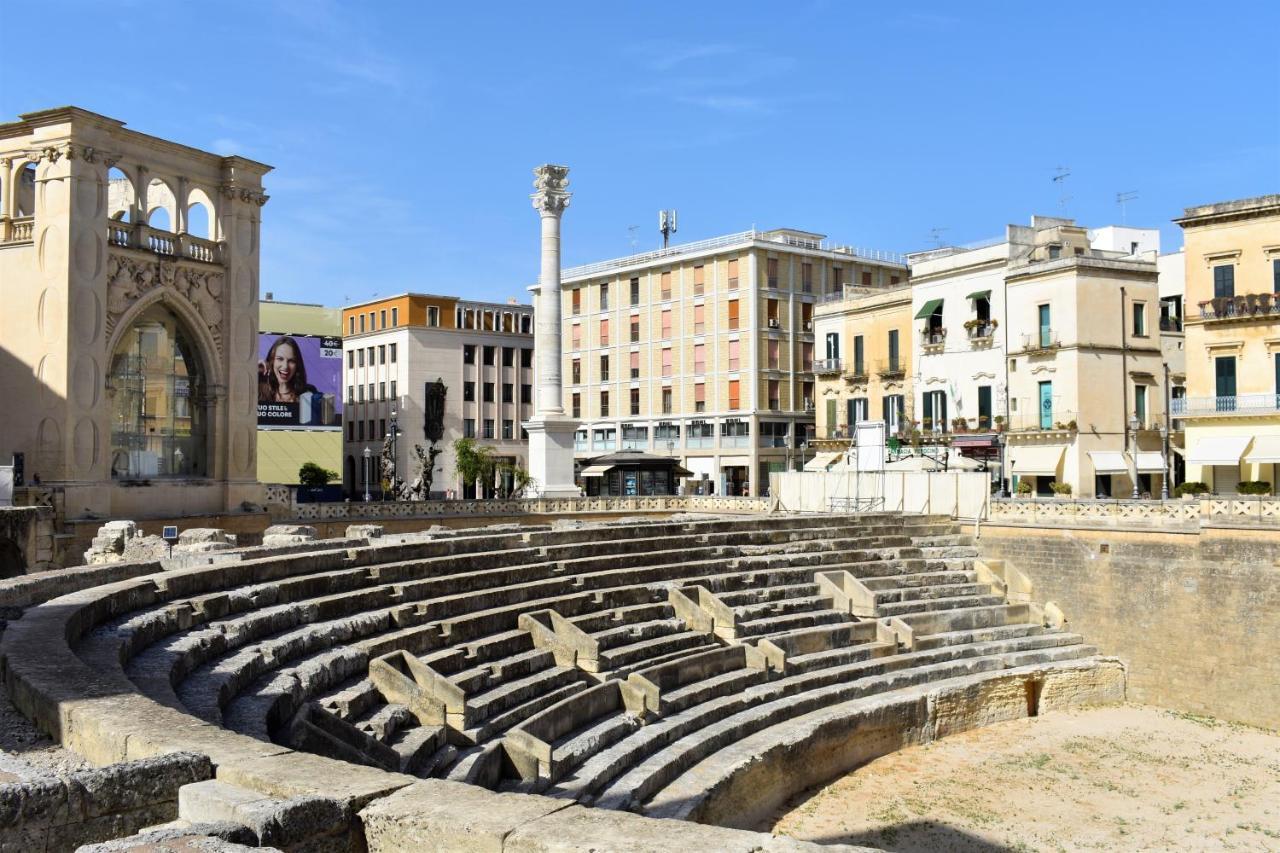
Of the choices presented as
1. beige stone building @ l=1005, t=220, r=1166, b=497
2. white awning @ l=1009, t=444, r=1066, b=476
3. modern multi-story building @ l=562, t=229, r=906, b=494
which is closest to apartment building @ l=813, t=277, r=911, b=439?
modern multi-story building @ l=562, t=229, r=906, b=494

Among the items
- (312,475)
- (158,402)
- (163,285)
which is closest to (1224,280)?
(163,285)

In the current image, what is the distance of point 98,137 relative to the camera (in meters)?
27.2

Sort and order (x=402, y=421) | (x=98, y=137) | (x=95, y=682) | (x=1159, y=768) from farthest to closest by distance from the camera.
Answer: (x=402, y=421) < (x=98, y=137) < (x=1159, y=768) < (x=95, y=682)

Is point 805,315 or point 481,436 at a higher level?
point 805,315

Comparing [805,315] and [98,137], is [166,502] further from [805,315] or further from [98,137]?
[805,315]

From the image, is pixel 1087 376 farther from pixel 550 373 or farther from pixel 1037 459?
pixel 550 373

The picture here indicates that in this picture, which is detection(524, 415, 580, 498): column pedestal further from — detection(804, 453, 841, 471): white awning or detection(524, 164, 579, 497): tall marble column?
detection(804, 453, 841, 471): white awning

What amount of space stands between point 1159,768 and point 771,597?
26.8 ft

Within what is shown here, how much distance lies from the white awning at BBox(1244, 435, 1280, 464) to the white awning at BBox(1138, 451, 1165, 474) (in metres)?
5.12

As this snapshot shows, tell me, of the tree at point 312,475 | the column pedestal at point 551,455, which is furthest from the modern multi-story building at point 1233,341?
the tree at point 312,475

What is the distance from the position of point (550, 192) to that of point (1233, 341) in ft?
73.5

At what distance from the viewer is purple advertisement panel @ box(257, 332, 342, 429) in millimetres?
63656

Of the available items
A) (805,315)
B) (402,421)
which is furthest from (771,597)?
(402,421)

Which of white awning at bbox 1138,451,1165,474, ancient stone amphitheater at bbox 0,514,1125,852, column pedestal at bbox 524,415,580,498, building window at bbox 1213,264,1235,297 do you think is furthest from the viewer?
white awning at bbox 1138,451,1165,474
